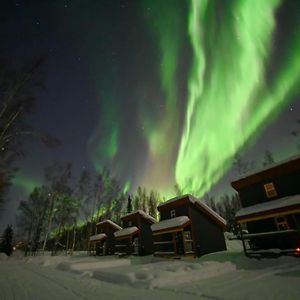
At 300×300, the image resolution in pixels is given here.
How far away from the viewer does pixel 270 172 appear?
56.7 ft

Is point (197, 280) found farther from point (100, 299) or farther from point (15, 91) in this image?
point (15, 91)

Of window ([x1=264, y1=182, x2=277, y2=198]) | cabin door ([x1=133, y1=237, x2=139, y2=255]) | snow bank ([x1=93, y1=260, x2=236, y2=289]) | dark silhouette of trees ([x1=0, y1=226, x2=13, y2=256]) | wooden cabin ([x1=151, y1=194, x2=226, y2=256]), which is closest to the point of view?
snow bank ([x1=93, y1=260, x2=236, y2=289])

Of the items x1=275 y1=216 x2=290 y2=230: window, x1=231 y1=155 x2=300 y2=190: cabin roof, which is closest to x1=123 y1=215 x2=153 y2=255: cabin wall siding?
x1=231 y1=155 x2=300 y2=190: cabin roof

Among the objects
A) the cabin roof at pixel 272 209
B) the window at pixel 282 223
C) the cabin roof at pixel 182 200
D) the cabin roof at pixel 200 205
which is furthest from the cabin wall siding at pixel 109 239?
the window at pixel 282 223

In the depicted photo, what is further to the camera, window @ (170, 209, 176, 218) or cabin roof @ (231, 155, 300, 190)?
window @ (170, 209, 176, 218)

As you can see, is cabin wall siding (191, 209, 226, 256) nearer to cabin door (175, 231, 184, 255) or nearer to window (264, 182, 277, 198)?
cabin door (175, 231, 184, 255)

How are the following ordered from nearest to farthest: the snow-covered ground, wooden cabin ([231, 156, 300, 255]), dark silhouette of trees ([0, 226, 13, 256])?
the snow-covered ground, wooden cabin ([231, 156, 300, 255]), dark silhouette of trees ([0, 226, 13, 256])

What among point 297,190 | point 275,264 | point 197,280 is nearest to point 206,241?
point 275,264

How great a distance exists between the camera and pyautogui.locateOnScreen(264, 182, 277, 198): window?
667 inches

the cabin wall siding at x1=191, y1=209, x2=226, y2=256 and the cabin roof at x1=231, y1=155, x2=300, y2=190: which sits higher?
the cabin roof at x1=231, y1=155, x2=300, y2=190

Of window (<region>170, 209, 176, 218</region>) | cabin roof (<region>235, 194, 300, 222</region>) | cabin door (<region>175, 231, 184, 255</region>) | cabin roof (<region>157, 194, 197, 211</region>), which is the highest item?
cabin roof (<region>157, 194, 197, 211</region>)

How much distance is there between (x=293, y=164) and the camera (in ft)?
52.4

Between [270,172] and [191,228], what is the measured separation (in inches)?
372

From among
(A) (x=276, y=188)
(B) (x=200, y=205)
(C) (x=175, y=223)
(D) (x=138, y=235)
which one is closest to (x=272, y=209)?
(A) (x=276, y=188)
